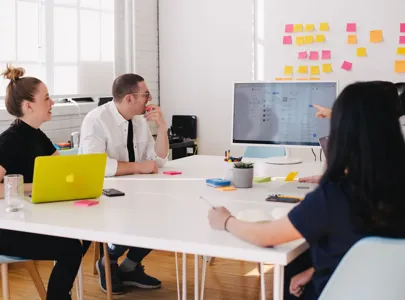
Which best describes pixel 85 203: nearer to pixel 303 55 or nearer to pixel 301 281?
pixel 301 281

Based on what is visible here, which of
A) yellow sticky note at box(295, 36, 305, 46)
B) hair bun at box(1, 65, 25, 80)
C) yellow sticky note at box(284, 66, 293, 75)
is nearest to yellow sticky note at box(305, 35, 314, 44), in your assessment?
yellow sticky note at box(295, 36, 305, 46)

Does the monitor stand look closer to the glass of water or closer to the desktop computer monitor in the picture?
the desktop computer monitor

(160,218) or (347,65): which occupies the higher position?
(347,65)

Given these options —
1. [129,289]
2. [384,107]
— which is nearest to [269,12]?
[129,289]

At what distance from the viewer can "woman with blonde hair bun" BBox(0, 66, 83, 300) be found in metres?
2.33

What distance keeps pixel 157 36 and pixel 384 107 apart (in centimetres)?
406

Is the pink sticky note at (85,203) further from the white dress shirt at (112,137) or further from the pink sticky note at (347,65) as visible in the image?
the pink sticky note at (347,65)

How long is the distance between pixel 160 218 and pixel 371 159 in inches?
31.2

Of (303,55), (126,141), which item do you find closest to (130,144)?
(126,141)

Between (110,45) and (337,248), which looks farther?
(110,45)

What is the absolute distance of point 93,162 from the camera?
236 cm

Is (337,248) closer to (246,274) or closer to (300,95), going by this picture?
(300,95)

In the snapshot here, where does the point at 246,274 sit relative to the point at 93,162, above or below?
below

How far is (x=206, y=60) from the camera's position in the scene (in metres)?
5.19
